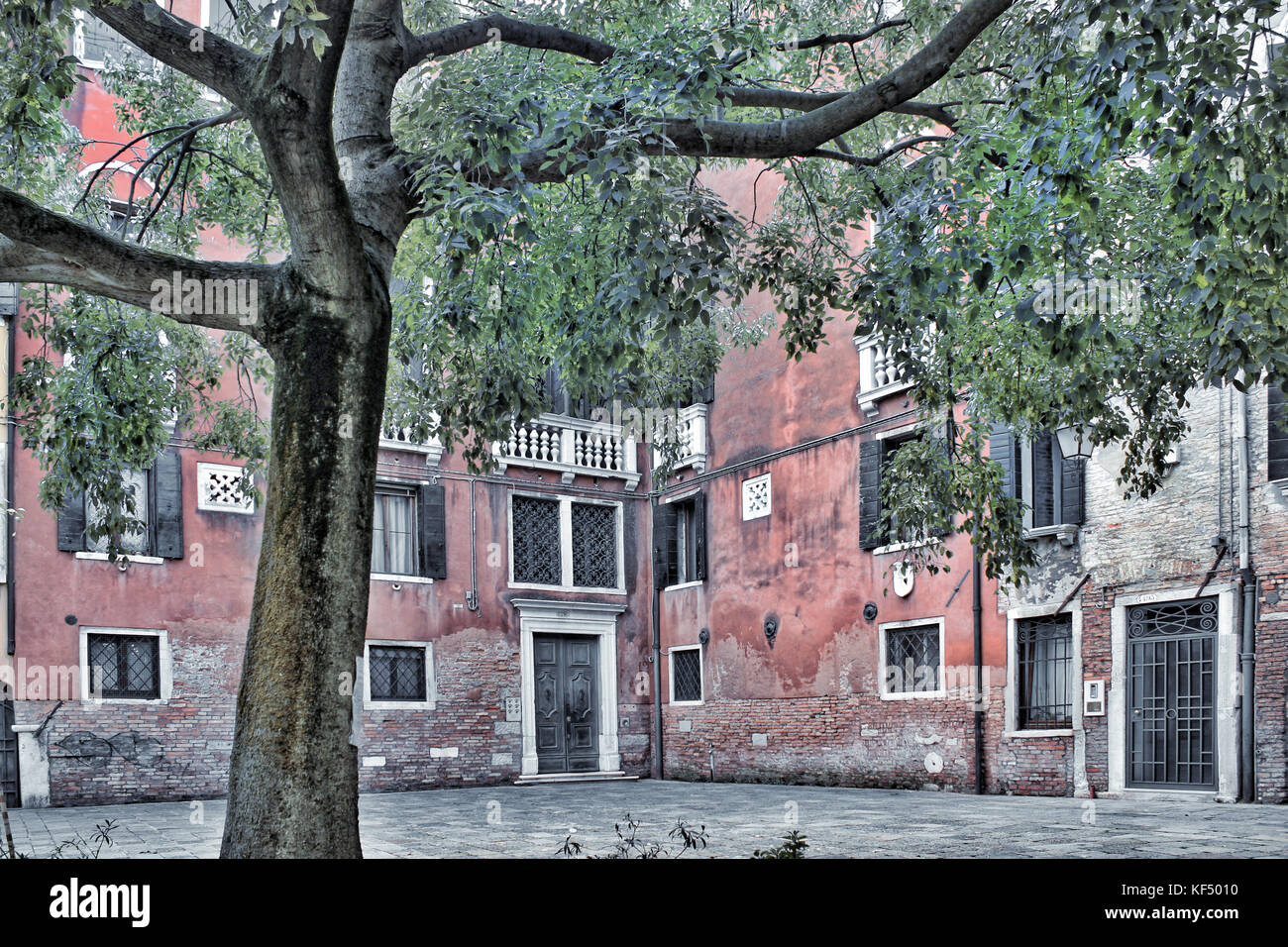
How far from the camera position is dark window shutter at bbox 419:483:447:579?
19.3 meters

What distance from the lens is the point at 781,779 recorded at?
1856cm

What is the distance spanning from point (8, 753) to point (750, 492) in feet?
36.0

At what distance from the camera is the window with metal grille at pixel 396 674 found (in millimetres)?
18766

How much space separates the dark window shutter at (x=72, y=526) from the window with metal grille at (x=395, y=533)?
4.26 meters

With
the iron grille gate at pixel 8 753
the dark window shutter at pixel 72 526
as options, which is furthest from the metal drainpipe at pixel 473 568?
the iron grille gate at pixel 8 753

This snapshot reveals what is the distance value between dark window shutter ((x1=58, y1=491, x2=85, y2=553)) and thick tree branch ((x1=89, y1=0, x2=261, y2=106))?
10576 millimetres

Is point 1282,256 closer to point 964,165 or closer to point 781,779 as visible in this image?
point 964,165

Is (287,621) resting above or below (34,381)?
below

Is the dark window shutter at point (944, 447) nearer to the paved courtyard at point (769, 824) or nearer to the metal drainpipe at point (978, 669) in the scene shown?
the paved courtyard at point (769, 824)

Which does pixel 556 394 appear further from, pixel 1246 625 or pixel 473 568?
pixel 1246 625

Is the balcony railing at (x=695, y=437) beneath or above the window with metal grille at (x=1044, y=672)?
above

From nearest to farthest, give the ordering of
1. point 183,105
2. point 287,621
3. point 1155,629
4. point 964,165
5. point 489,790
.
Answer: point 287,621
point 964,165
point 183,105
point 1155,629
point 489,790
